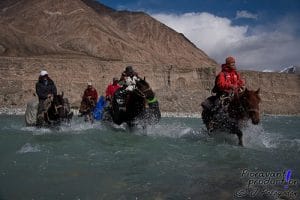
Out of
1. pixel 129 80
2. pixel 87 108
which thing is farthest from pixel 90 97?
pixel 129 80

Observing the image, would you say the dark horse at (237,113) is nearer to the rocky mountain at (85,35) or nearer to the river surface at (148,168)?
the river surface at (148,168)

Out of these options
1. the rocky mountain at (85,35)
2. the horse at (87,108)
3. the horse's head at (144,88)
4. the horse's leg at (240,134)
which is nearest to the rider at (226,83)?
the horse's leg at (240,134)

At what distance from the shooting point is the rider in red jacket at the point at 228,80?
10.7 metres

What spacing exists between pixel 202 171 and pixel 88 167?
79.2 inches

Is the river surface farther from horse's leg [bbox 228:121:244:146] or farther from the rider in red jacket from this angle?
the rider in red jacket

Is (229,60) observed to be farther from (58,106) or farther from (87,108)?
(87,108)

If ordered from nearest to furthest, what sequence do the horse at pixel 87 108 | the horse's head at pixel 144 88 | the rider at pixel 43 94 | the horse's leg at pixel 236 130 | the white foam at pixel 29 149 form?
the white foam at pixel 29 149 < the horse's leg at pixel 236 130 < the horse's head at pixel 144 88 < the rider at pixel 43 94 < the horse at pixel 87 108

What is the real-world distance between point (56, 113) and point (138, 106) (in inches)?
107

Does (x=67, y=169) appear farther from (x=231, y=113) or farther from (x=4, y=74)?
(x=4, y=74)

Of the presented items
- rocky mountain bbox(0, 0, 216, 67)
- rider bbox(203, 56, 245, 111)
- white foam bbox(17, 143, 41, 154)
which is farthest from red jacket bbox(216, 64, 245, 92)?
rocky mountain bbox(0, 0, 216, 67)

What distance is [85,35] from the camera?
3196 inches

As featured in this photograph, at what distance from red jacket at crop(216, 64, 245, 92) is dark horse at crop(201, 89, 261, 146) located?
56cm

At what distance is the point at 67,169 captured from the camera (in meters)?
7.23

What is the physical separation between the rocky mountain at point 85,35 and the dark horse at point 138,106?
5225 cm
